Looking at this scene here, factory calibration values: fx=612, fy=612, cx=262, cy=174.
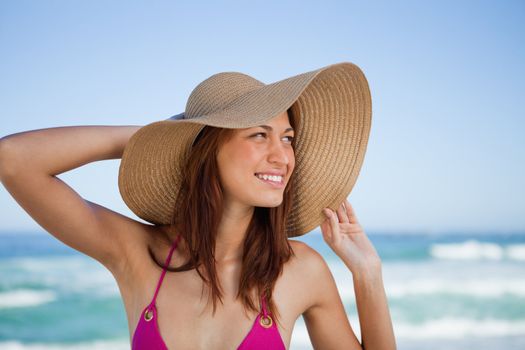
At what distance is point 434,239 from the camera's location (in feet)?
73.8

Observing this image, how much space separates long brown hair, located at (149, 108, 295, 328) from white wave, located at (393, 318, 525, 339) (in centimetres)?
705

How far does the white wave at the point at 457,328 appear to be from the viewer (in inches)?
360

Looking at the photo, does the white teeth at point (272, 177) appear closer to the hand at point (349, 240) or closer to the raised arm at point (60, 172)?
the hand at point (349, 240)

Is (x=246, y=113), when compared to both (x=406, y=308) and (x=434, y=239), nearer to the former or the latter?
(x=406, y=308)

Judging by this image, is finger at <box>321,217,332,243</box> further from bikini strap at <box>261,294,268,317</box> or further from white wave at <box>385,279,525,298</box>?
white wave at <box>385,279,525,298</box>

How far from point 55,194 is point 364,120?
52.3 inches

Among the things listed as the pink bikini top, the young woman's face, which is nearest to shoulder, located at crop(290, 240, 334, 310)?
the pink bikini top

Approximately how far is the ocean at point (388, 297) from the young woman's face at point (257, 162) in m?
6.09

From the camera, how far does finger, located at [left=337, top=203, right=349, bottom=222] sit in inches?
105

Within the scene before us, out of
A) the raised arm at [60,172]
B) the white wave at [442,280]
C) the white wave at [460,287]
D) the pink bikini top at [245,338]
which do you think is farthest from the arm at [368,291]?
the white wave at [460,287]

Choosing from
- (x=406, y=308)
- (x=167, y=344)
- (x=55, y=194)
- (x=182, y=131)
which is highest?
(x=182, y=131)

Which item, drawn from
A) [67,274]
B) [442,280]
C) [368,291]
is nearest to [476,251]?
[442,280]

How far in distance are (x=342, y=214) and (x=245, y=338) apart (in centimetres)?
69

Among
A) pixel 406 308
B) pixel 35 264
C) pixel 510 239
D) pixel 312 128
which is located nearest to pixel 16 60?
pixel 35 264
